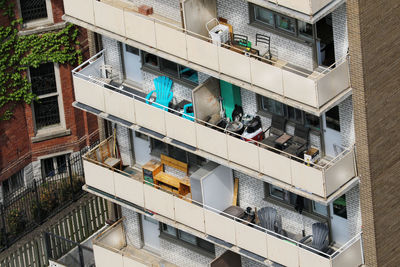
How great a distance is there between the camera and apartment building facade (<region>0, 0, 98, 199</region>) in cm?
8156

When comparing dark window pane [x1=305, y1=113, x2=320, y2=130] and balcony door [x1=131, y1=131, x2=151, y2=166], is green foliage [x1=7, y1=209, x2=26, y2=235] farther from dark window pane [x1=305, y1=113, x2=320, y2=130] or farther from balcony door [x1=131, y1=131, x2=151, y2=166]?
dark window pane [x1=305, y1=113, x2=320, y2=130]

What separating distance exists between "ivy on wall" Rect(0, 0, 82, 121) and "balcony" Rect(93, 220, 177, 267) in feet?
39.4

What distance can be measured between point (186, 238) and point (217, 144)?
6642mm

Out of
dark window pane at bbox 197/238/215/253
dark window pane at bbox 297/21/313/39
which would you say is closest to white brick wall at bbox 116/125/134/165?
dark window pane at bbox 197/238/215/253

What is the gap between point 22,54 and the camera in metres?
81.3

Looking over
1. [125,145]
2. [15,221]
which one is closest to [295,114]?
[125,145]

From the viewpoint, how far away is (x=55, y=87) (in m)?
82.7

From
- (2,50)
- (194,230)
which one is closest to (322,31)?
(194,230)

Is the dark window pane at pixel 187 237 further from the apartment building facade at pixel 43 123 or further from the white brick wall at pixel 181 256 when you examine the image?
the apartment building facade at pixel 43 123

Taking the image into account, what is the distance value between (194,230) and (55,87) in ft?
58.6

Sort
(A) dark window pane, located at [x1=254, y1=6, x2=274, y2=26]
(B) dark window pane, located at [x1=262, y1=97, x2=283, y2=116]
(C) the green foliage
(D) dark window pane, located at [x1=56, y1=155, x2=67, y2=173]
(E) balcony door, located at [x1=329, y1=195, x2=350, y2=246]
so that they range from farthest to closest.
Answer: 1. (D) dark window pane, located at [x1=56, y1=155, x2=67, y2=173]
2. (C) the green foliage
3. (E) balcony door, located at [x1=329, y1=195, x2=350, y2=246]
4. (B) dark window pane, located at [x1=262, y1=97, x2=283, y2=116]
5. (A) dark window pane, located at [x1=254, y1=6, x2=274, y2=26]

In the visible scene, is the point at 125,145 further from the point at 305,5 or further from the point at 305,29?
the point at 305,5

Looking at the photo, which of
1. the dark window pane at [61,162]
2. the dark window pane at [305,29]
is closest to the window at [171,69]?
the dark window pane at [305,29]

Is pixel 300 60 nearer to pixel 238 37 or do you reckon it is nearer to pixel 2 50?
pixel 238 37
